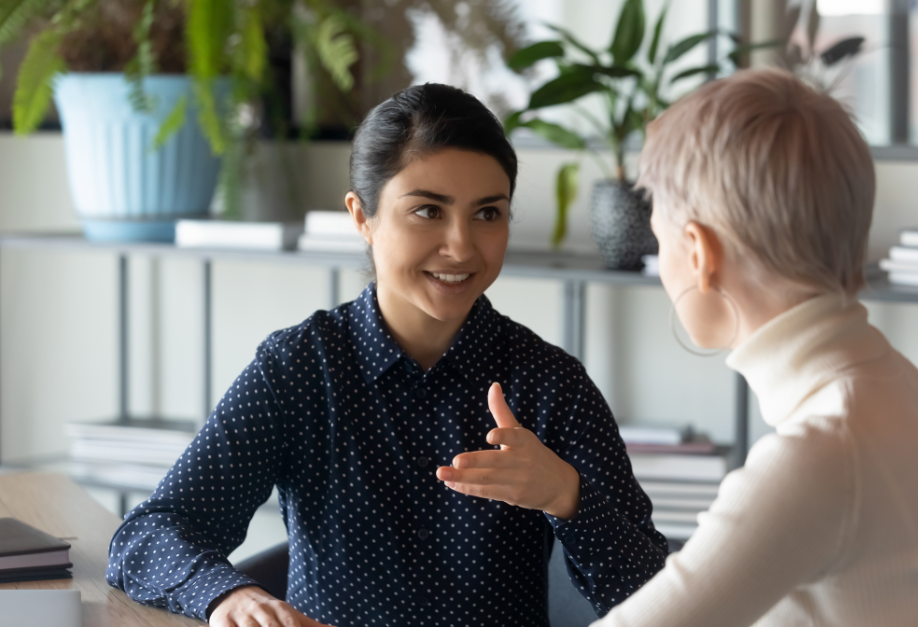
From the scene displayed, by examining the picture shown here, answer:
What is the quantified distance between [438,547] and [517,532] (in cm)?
10

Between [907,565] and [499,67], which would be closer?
[907,565]

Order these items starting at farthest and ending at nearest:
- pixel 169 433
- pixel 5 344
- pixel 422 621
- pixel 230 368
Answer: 1. pixel 5 344
2. pixel 230 368
3. pixel 169 433
4. pixel 422 621

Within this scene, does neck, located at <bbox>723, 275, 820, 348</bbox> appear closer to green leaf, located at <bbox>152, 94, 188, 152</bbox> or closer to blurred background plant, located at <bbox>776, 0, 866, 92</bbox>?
blurred background plant, located at <bbox>776, 0, 866, 92</bbox>

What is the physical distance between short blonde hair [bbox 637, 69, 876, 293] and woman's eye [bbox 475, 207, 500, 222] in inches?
19.3

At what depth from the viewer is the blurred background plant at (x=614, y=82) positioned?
2014mm

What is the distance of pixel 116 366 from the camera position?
303 cm

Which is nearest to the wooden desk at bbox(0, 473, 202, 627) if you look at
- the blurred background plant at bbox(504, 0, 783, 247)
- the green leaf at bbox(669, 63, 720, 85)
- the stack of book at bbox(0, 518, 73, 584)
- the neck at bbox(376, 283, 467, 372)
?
the stack of book at bbox(0, 518, 73, 584)

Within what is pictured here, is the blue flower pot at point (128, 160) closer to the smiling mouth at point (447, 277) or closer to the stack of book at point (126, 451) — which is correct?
the stack of book at point (126, 451)

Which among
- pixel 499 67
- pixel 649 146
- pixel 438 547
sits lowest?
pixel 438 547

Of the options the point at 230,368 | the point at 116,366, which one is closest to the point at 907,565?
the point at 230,368

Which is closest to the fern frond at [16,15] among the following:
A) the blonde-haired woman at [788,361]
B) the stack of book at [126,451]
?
the stack of book at [126,451]

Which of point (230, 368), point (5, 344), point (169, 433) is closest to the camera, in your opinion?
point (169, 433)

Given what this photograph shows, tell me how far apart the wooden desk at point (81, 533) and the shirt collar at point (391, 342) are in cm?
40

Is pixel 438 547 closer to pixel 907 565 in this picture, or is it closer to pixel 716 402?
pixel 907 565
